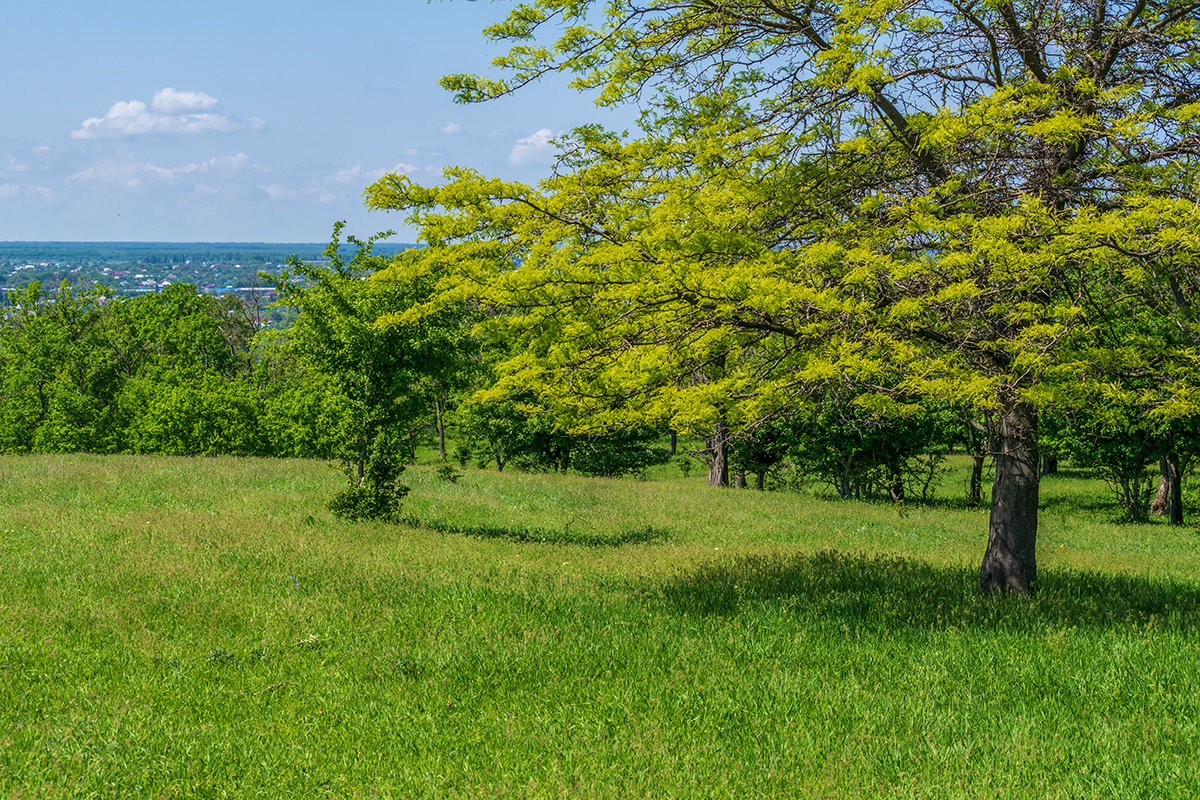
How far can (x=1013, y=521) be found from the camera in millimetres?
9328

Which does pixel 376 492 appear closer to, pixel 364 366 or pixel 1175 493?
pixel 364 366

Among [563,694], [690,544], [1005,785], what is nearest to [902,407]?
[1005,785]

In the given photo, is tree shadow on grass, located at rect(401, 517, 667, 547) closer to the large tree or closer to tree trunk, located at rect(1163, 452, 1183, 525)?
the large tree

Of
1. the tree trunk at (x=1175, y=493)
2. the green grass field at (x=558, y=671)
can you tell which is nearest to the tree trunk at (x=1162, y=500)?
the tree trunk at (x=1175, y=493)

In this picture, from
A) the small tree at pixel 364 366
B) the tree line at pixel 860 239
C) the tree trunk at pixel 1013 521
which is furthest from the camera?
the small tree at pixel 364 366

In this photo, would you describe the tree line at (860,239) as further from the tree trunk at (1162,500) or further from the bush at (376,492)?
the tree trunk at (1162,500)

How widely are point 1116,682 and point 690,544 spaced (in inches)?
334

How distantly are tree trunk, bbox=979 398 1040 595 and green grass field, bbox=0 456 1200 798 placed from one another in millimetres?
381

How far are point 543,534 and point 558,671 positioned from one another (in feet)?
27.6

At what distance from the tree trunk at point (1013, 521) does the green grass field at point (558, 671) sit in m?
0.38

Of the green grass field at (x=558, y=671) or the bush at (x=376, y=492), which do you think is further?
the bush at (x=376, y=492)

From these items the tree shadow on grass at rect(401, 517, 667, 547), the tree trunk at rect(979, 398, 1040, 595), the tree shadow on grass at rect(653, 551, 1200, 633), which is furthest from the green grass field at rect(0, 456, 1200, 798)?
the tree shadow on grass at rect(401, 517, 667, 547)

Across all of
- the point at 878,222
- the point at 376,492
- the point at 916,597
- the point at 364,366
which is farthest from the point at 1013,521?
the point at 364,366

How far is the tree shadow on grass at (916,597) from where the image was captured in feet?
27.4
